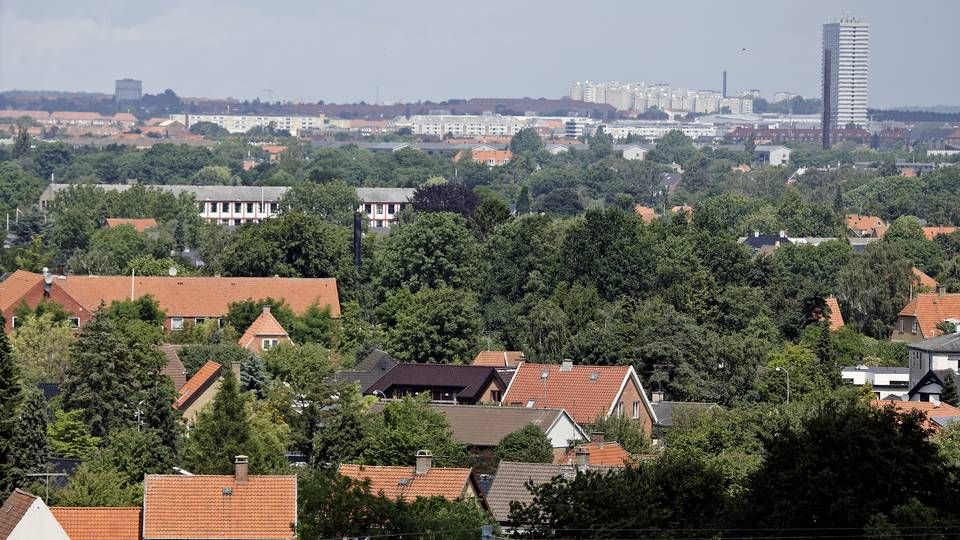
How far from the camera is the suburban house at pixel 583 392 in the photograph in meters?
48.8

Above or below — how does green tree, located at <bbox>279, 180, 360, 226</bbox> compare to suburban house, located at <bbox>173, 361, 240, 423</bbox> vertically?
below

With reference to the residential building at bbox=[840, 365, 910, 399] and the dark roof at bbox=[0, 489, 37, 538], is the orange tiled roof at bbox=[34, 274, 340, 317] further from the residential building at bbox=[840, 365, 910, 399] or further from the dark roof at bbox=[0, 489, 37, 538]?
the dark roof at bbox=[0, 489, 37, 538]

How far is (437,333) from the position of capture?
61.8 meters

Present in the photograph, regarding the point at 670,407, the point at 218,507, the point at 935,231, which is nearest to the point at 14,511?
the point at 218,507

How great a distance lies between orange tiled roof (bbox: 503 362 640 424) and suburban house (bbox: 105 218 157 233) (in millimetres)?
54850

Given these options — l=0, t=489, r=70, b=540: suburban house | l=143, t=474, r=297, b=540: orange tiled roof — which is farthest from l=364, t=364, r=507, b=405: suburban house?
l=0, t=489, r=70, b=540: suburban house

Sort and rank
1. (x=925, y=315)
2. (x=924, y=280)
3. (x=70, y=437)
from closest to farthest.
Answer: (x=70, y=437), (x=925, y=315), (x=924, y=280)

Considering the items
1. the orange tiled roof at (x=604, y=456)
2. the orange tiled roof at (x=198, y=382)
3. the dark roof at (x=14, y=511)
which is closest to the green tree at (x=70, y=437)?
the orange tiled roof at (x=198, y=382)

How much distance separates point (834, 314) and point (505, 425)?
1300 inches

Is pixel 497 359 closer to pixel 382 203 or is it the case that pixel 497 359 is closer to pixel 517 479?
pixel 517 479

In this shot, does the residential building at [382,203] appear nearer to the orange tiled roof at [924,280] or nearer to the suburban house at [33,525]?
the orange tiled roof at [924,280]

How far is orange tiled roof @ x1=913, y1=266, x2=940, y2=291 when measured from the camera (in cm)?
7969

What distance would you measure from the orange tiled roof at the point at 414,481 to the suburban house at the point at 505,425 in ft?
33.3

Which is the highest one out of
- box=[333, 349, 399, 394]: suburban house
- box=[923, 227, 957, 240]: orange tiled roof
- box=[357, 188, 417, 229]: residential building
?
box=[333, 349, 399, 394]: suburban house
